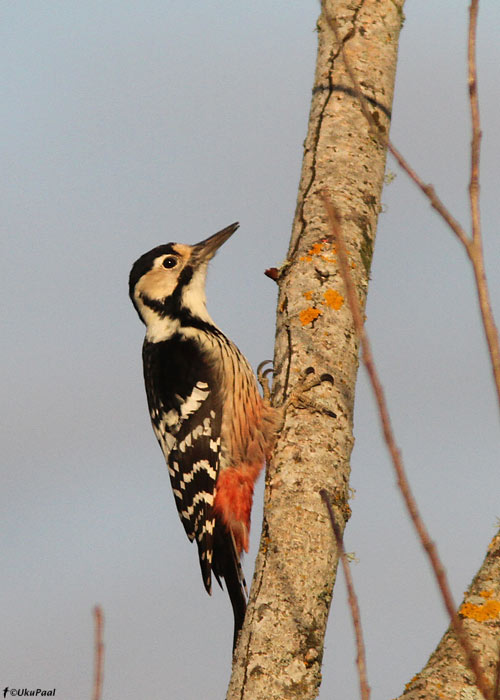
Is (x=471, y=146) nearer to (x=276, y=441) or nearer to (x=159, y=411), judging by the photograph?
(x=276, y=441)

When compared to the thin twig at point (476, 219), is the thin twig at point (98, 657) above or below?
below

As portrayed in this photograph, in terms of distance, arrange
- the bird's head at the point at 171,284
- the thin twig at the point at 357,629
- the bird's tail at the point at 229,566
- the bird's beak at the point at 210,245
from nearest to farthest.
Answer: the thin twig at the point at 357,629, the bird's tail at the point at 229,566, the bird's head at the point at 171,284, the bird's beak at the point at 210,245

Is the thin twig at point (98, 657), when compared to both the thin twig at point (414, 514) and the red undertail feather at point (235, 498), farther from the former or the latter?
the red undertail feather at point (235, 498)

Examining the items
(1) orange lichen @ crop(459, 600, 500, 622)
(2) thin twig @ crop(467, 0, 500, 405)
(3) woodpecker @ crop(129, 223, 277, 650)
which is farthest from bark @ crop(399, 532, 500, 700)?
(2) thin twig @ crop(467, 0, 500, 405)

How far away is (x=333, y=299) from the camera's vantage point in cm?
350

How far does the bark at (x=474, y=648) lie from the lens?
2766 mm

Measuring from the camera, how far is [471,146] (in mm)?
1441

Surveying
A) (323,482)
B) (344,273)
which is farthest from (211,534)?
(344,273)

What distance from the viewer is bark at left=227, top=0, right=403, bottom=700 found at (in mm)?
2789

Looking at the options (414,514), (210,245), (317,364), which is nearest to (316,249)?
(317,364)

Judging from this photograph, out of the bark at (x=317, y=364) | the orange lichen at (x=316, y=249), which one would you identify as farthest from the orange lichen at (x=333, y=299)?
the orange lichen at (x=316, y=249)

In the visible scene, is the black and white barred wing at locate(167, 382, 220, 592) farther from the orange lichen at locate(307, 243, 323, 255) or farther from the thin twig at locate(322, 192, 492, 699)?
the thin twig at locate(322, 192, 492, 699)

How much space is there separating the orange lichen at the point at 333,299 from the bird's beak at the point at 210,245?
1.85 m

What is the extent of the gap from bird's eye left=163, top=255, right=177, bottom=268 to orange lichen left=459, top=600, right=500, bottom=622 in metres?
2.88
